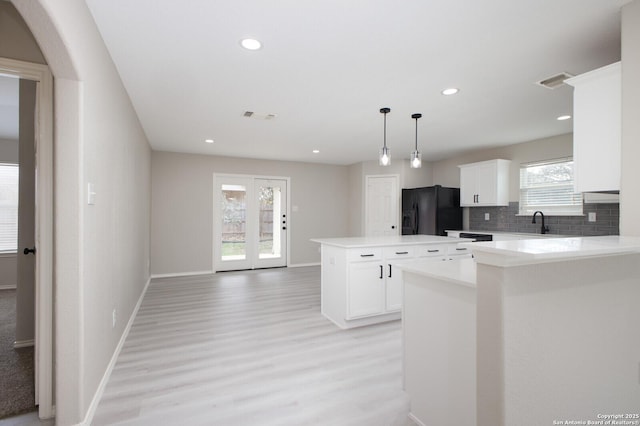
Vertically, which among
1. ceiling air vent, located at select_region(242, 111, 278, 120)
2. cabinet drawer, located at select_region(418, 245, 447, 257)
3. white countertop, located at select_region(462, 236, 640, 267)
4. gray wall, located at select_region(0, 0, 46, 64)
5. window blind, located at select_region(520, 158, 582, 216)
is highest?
ceiling air vent, located at select_region(242, 111, 278, 120)

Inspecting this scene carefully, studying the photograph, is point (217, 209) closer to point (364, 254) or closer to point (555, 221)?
point (364, 254)

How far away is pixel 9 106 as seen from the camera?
13.7ft

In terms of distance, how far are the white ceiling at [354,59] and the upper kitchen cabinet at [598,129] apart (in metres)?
0.40

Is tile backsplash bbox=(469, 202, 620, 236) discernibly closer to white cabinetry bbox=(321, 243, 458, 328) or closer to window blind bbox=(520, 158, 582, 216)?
window blind bbox=(520, 158, 582, 216)

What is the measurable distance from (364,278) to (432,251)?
1.03 metres

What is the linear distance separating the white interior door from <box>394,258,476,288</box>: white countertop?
481cm

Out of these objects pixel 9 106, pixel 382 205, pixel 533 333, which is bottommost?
pixel 533 333

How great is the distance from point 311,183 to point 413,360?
19.0 feet

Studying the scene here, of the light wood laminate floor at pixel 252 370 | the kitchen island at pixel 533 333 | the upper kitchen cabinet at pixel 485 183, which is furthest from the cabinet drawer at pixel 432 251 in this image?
the upper kitchen cabinet at pixel 485 183

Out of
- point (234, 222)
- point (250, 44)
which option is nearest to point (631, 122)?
point (250, 44)

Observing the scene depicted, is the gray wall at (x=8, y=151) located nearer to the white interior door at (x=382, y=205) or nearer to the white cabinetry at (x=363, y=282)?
the white cabinetry at (x=363, y=282)

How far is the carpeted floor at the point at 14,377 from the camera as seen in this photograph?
1964 mm

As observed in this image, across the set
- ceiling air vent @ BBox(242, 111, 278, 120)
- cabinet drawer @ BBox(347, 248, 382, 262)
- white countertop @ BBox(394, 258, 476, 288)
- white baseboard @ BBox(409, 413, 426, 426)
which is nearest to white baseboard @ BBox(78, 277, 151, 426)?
white baseboard @ BBox(409, 413, 426, 426)

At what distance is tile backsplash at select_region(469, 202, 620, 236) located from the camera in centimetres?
430
